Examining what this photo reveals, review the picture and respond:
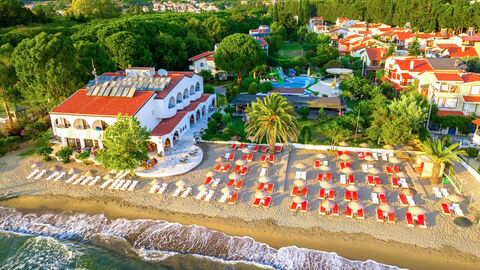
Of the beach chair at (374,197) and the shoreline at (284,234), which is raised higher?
the beach chair at (374,197)

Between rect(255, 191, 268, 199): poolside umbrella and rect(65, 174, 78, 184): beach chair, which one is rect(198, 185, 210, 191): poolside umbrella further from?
rect(65, 174, 78, 184): beach chair

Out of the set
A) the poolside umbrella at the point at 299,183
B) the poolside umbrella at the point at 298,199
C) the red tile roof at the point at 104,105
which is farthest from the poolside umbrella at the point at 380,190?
the red tile roof at the point at 104,105

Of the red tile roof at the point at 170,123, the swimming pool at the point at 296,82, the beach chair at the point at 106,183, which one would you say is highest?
the red tile roof at the point at 170,123

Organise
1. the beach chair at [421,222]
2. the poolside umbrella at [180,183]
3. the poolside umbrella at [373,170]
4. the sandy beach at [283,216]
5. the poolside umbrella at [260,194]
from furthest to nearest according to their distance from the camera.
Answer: the poolside umbrella at [373,170] → the poolside umbrella at [180,183] → the poolside umbrella at [260,194] → the beach chair at [421,222] → the sandy beach at [283,216]

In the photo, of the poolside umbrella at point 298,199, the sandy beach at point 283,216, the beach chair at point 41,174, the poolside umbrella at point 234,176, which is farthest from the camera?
the beach chair at point 41,174

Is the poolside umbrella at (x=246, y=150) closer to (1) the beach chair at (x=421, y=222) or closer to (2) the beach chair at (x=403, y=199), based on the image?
(2) the beach chair at (x=403, y=199)

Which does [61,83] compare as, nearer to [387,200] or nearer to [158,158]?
[158,158]
